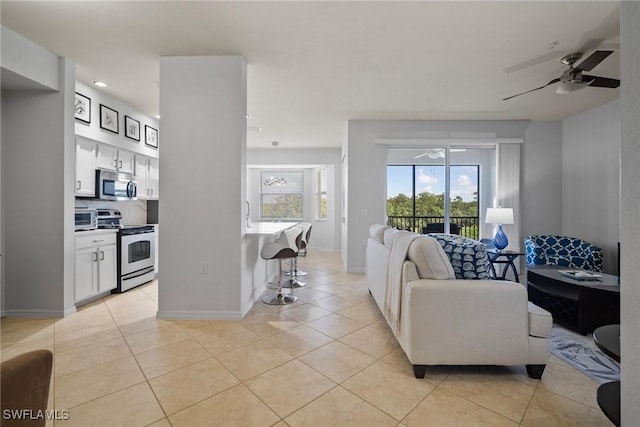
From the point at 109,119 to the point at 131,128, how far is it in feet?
1.50

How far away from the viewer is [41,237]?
10.1 feet

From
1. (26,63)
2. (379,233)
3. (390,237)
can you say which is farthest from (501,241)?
(26,63)

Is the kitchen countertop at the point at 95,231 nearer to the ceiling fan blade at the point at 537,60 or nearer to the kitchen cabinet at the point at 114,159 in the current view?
the kitchen cabinet at the point at 114,159

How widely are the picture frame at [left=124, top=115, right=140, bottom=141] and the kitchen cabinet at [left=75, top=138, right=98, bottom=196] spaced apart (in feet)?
2.17

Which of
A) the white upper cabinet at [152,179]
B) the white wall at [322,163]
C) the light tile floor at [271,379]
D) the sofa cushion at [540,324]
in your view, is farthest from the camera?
the white wall at [322,163]

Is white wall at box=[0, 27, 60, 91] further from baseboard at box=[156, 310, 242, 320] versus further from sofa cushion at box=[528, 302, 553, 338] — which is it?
sofa cushion at box=[528, 302, 553, 338]

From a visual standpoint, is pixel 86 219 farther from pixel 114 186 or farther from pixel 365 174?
pixel 365 174

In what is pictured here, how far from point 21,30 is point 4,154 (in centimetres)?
125

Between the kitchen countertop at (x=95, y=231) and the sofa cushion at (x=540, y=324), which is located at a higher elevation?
the kitchen countertop at (x=95, y=231)

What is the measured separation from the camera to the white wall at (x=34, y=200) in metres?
3.07

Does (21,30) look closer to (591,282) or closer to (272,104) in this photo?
(272,104)

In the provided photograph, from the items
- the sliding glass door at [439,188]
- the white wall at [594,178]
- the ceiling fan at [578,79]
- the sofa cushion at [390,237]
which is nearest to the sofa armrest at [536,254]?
the white wall at [594,178]

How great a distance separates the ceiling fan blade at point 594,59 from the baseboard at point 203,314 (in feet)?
12.8

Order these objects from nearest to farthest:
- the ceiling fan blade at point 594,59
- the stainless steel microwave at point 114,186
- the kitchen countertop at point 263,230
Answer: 1. the ceiling fan blade at point 594,59
2. the kitchen countertop at point 263,230
3. the stainless steel microwave at point 114,186
